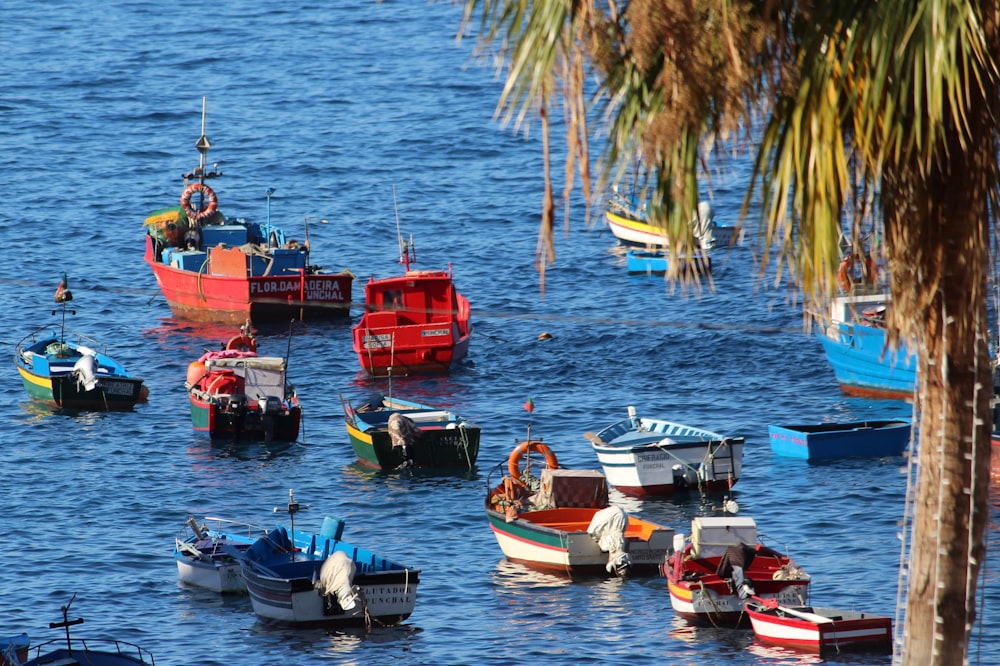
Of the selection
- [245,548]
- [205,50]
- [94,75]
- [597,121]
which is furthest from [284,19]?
[597,121]

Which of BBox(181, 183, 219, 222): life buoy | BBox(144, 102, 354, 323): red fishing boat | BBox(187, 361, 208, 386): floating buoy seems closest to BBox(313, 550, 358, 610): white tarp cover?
BBox(187, 361, 208, 386): floating buoy

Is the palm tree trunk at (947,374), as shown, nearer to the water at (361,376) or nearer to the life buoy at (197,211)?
the water at (361,376)

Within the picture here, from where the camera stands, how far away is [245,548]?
39.1 metres

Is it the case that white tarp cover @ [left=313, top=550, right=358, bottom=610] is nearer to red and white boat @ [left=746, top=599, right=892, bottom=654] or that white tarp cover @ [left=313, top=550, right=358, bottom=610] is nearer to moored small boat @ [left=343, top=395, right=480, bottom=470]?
red and white boat @ [left=746, top=599, right=892, bottom=654]

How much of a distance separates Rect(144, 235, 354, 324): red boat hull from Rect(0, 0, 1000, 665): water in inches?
50.0

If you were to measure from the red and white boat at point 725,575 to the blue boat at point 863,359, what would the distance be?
815 inches

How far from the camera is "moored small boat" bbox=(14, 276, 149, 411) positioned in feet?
182

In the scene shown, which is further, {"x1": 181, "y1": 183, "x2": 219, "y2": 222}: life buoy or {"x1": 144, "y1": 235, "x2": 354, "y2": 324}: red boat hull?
{"x1": 181, "y1": 183, "x2": 219, "y2": 222}: life buoy

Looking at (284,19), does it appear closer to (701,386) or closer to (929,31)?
(701,386)

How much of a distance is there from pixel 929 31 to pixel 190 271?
6498cm

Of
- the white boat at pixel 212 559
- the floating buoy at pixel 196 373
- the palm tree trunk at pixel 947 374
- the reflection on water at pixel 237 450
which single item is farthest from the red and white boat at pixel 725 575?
the palm tree trunk at pixel 947 374

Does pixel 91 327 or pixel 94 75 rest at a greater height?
pixel 94 75

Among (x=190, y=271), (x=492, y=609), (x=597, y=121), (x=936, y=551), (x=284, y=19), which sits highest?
(x=284, y=19)

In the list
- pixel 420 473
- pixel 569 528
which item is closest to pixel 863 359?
pixel 420 473
